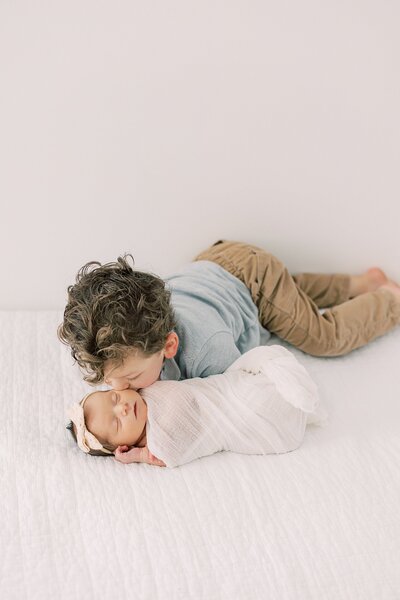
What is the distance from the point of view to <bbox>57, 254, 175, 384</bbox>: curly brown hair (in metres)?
A: 1.13

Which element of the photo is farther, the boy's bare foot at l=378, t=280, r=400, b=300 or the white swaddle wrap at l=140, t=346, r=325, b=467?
the boy's bare foot at l=378, t=280, r=400, b=300

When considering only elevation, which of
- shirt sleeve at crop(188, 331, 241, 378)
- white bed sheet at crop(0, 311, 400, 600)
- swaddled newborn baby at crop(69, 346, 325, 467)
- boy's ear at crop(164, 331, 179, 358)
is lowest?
white bed sheet at crop(0, 311, 400, 600)

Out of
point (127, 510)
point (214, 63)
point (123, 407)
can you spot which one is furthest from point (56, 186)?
point (127, 510)

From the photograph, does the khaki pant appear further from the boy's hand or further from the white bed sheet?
the boy's hand

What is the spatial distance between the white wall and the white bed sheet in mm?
410

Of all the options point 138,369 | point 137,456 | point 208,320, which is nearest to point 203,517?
point 137,456

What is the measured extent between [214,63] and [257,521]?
3.04 feet

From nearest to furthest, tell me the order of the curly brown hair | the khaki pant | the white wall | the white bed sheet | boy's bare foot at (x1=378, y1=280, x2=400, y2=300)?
the white bed sheet, the curly brown hair, the white wall, the khaki pant, boy's bare foot at (x1=378, y1=280, x2=400, y2=300)

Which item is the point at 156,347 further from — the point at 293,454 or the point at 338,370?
the point at 338,370

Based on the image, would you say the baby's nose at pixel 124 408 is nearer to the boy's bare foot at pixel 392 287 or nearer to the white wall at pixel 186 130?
the white wall at pixel 186 130

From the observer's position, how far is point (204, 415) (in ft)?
4.10

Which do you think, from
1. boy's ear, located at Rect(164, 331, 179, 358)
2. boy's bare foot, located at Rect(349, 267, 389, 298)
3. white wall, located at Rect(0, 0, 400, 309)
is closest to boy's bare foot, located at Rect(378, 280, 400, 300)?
boy's bare foot, located at Rect(349, 267, 389, 298)

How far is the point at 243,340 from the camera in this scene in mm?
1474

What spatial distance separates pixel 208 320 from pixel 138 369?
0.20 m
